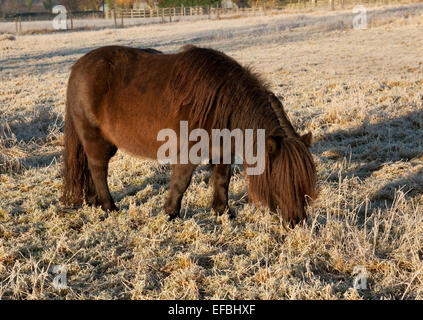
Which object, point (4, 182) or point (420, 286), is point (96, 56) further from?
point (420, 286)

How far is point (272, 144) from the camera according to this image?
324 centimetres

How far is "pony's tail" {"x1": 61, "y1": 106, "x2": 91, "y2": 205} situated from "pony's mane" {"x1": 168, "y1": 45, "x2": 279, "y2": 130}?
137cm

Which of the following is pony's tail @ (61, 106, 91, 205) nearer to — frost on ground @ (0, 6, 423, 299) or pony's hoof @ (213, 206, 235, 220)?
frost on ground @ (0, 6, 423, 299)

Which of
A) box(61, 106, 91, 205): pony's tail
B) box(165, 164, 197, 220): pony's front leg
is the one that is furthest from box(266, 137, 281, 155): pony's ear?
box(61, 106, 91, 205): pony's tail

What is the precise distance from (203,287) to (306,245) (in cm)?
93

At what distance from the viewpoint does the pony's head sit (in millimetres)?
3229

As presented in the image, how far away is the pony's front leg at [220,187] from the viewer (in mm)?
4230

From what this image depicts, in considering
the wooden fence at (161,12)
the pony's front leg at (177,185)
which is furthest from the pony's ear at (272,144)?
the wooden fence at (161,12)

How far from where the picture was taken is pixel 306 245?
336cm

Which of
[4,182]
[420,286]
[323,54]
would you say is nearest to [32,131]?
[4,182]

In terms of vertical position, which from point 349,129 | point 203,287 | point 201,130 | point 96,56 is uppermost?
point 96,56

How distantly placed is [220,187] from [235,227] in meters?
0.48

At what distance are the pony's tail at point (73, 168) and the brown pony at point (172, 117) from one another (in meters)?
0.01

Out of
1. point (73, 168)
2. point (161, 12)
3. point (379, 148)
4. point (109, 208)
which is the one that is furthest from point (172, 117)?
point (161, 12)
